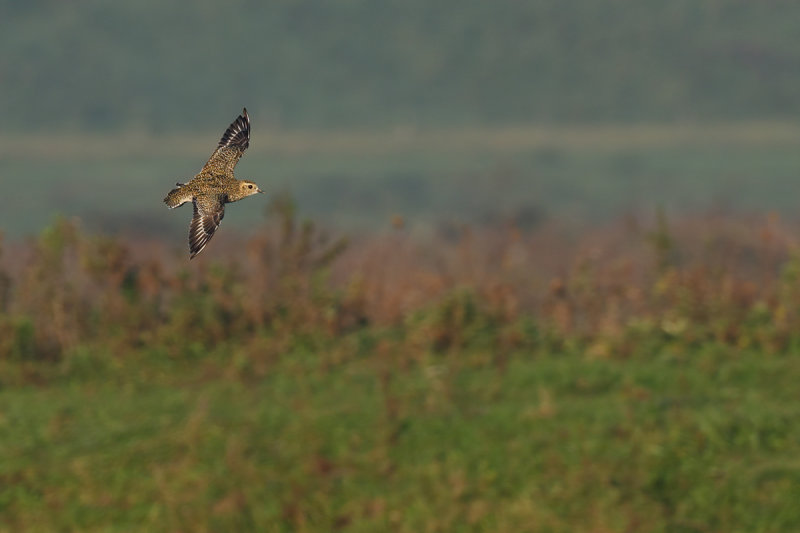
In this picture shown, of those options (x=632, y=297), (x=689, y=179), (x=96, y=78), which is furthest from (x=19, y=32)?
(x=632, y=297)

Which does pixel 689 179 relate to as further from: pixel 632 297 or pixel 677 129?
pixel 632 297

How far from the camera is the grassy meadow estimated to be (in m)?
9.15

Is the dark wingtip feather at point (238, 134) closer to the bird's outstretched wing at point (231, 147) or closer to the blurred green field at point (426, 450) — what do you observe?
the bird's outstretched wing at point (231, 147)

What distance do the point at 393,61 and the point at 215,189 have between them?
279 feet

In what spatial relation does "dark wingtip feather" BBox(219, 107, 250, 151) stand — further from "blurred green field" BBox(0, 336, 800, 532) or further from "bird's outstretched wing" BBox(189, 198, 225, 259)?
"blurred green field" BBox(0, 336, 800, 532)

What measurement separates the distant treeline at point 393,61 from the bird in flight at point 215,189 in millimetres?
54771

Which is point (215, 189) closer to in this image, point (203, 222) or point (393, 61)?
point (203, 222)

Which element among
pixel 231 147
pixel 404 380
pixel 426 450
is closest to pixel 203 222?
pixel 231 147

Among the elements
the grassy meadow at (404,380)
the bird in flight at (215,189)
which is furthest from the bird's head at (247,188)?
the grassy meadow at (404,380)

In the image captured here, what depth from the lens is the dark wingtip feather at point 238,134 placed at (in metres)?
3.23

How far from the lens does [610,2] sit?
11112 centimetres

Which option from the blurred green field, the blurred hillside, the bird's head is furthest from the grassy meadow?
the blurred hillside

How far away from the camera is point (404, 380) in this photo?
10.8 meters

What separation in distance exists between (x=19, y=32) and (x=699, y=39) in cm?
4442
